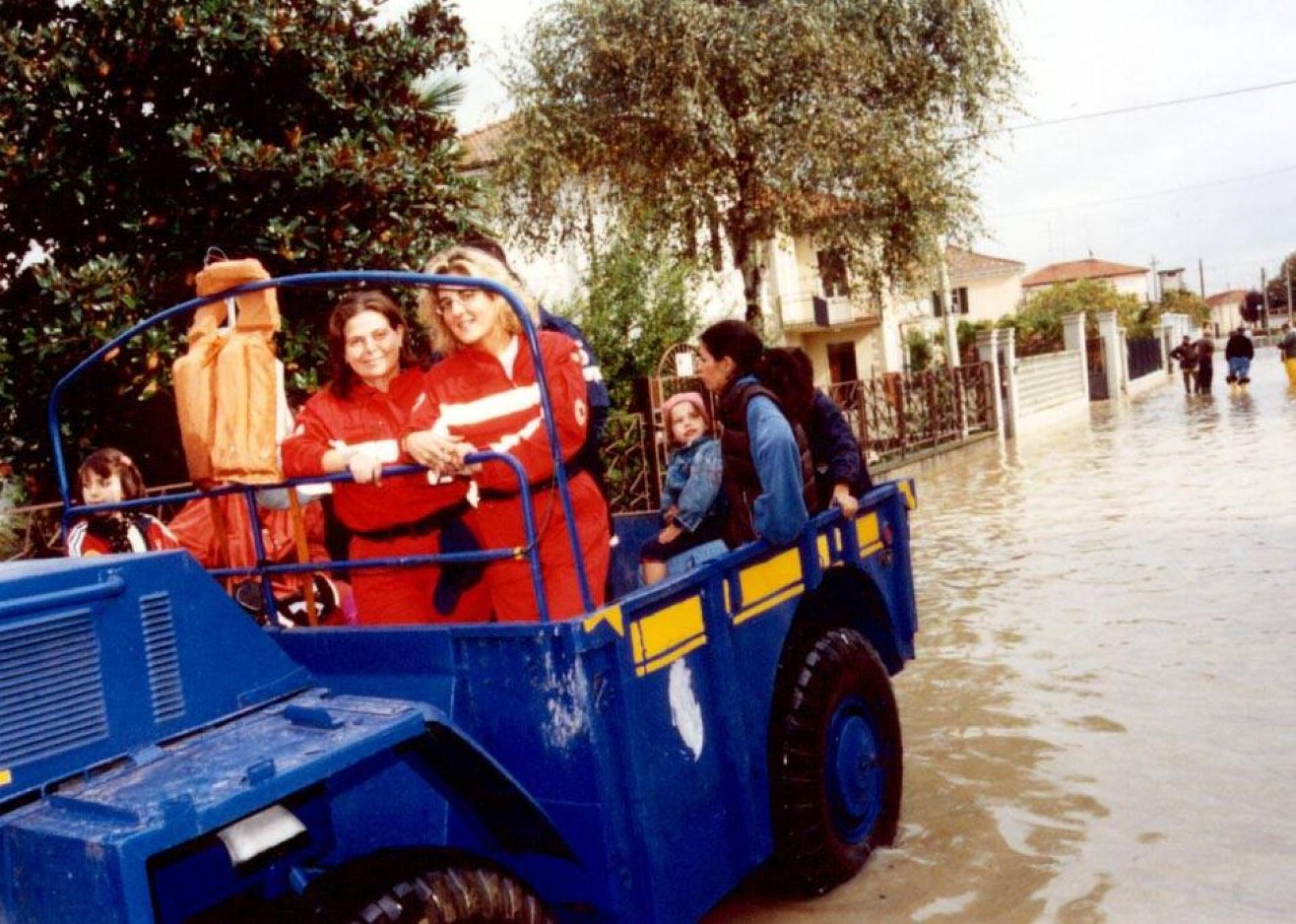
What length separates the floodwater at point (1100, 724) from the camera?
3.67m

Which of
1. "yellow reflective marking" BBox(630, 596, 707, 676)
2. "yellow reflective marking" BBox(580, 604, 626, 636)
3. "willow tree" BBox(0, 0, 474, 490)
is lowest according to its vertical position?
"yellow reflective marking" BBox(630, 596, 707, 676)

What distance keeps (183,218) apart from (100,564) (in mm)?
5389

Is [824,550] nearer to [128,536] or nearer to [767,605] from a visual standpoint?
[767,605]

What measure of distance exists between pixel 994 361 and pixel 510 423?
795 inches

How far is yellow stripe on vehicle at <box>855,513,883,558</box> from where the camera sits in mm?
4055

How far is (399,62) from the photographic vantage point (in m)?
7.82

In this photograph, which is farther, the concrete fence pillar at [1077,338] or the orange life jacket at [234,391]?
the concrete fence pillar at [1077,338]

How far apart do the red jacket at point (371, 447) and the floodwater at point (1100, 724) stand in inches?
68.0

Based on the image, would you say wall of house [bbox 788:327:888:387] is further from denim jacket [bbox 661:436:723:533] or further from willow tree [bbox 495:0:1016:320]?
denim jacket [bbox 661:436:723:533]

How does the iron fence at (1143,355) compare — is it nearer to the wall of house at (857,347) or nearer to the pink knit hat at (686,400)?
the wall of house at (857,347)

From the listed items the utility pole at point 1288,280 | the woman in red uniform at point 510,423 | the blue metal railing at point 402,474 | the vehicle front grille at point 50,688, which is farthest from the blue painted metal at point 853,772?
the utility pole at point 1288,280

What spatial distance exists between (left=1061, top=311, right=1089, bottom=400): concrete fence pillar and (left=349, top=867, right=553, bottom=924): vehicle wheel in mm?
29395

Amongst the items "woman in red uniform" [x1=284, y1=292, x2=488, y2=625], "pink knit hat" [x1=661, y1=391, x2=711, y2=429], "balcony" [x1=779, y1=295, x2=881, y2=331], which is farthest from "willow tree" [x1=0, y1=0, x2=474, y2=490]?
"balcony" [x1=779, y1=295, x2=881, y2=331]

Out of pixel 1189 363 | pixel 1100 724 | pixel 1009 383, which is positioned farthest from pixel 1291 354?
pixel 1100 724
